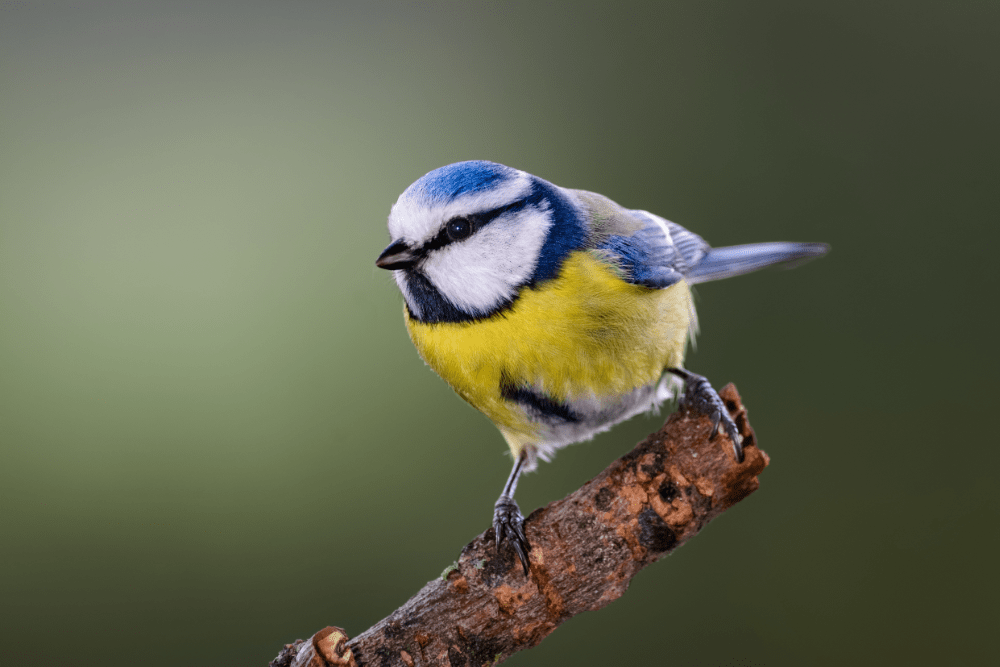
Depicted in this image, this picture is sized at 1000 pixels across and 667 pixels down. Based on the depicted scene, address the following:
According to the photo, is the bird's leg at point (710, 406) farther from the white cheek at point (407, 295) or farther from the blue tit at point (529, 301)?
the white cheek at point (407, 295)

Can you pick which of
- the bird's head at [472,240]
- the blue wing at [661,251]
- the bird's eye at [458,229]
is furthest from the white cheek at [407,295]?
the blue wing at [661,251]

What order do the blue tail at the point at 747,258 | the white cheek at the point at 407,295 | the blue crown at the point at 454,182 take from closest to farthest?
the blue crown at the point at 454,182 < the white cheek at the point at 407,295 < the blue tail at the point at 747,258

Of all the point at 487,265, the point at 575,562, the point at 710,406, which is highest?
the point at 487,265

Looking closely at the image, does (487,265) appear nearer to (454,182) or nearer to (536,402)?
(454,182)

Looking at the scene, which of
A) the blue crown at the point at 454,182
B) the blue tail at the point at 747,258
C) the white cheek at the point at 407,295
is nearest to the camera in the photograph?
the blue crown at the point at 454,182

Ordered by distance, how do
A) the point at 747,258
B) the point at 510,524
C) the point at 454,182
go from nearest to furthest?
the point at 454,182, the point at 510,524, the point at 747,258

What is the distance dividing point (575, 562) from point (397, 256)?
0.51 metres

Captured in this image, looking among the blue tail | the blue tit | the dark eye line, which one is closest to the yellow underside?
the blue tit

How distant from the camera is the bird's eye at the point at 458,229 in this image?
1.17 metres

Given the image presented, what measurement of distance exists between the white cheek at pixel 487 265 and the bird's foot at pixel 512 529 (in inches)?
13.0

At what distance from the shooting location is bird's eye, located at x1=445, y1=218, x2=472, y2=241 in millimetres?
1166

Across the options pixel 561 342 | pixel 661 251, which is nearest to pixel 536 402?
pixel 561 342

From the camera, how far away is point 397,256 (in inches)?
45.6

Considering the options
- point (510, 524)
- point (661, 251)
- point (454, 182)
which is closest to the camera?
point (454, 182)
